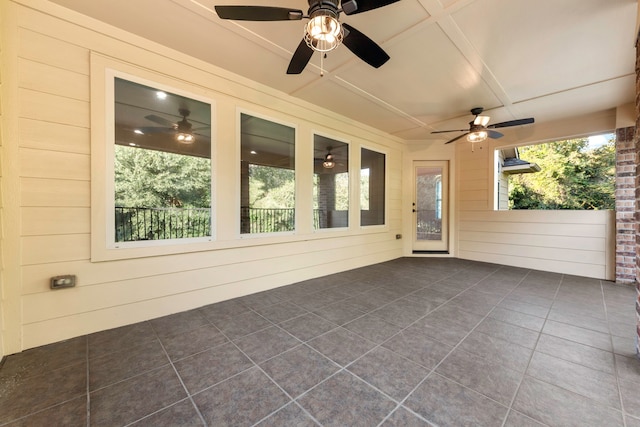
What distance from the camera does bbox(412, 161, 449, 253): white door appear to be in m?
5.64

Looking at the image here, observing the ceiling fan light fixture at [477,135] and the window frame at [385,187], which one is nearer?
the ceiling fan light fixture at [477,135]

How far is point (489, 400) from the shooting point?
1392 millimetres

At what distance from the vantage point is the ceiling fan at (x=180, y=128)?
Result: 2.46 m

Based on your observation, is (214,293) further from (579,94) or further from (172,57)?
(579,94)

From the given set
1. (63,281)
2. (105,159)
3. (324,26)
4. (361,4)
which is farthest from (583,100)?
(63,281)

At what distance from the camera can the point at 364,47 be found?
1815mm

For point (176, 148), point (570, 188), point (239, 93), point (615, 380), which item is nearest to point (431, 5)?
point (239, 93)

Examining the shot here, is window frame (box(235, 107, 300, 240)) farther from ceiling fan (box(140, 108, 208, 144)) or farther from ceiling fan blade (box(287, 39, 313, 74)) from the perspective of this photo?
ceiling fan blade (box(287, 39, 313, 74))

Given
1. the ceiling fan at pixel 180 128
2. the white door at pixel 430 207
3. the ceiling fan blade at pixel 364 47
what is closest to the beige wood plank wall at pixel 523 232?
the white door at pixel 430 207

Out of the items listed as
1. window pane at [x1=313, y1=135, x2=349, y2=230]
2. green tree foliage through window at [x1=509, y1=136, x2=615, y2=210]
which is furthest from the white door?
window pane at [x1=313, y1=135, x2=349, y2=230]

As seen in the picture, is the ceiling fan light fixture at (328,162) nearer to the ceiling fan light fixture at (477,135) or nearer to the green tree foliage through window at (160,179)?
the green tree foliage through window at (160,179)

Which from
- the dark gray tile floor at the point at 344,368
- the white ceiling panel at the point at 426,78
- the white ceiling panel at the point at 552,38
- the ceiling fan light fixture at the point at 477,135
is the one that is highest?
the white ceiling panel at the point at 426,78

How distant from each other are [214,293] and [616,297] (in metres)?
4.88

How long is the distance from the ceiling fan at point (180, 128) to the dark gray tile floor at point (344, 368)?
1.84 metres
